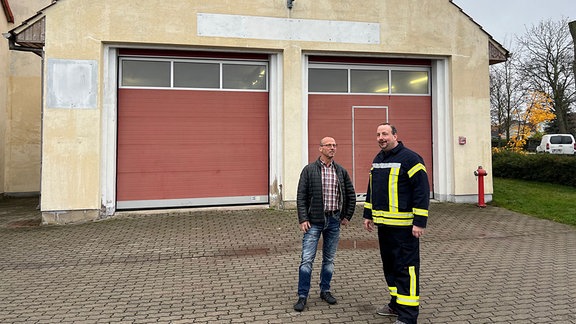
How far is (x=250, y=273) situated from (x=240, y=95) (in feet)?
20.0

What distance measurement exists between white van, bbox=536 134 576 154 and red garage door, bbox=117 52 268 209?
22.8 meters

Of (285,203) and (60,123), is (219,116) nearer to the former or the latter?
(285,203)

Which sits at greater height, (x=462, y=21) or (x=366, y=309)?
(x=462, y=21)

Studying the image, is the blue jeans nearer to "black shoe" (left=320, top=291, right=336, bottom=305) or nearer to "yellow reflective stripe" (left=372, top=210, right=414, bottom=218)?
"black shoe" (left=320, top=291, right=336, bottom=305)

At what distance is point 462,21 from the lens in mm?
10906

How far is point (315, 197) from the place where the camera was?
158 inches

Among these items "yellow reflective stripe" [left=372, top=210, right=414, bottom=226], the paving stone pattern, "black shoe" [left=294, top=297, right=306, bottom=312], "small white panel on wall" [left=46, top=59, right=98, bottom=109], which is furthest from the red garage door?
"yellow reflective stripe" [left=372, top=210, right=414, bottom=226]

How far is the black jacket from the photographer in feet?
13.1

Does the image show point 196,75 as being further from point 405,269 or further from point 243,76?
point 405,269

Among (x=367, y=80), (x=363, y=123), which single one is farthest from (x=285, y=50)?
(x=363, y=123)

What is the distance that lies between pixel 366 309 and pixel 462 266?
219 cm

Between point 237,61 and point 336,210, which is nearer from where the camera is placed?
point 336,210

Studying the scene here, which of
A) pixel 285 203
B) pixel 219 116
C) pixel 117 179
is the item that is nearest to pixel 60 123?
pixel 117 179

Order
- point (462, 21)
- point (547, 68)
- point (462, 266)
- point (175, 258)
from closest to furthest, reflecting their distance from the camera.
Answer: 1. point (462, 266)
2. point (175, 258)
3. point (462, 21)
4. point (547, 68)
